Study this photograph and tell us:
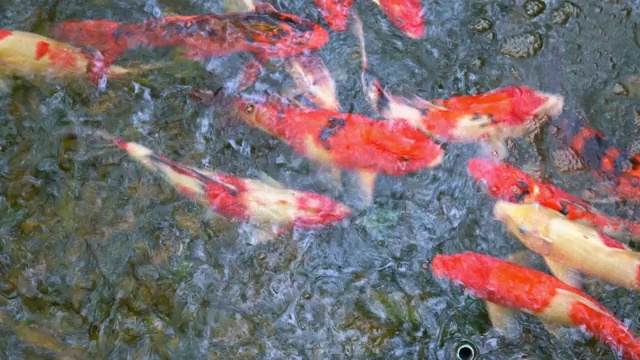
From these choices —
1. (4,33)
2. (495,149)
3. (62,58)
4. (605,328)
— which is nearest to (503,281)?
(605,328)

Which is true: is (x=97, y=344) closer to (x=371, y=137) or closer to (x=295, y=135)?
(x=295, y=135)

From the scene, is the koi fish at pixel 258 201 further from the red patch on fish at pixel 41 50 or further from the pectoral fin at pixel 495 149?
the red patch on fish at pixel 41 50

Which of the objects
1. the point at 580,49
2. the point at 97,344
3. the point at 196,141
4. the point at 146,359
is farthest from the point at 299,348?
the point at 580,49

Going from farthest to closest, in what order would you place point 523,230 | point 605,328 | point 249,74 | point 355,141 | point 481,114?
point 249,74 → point 481,114 → point 355,141 → point 523,230 → point 605,328

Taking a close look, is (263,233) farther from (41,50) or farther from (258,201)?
(41,50)

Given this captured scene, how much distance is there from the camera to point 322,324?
321 cm

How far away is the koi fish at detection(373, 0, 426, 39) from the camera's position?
393 centimetres

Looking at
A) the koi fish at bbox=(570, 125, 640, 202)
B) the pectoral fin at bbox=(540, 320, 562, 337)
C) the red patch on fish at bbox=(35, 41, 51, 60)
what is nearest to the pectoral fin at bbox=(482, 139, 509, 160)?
the koi fish at bbox=(570, 125, 640, 202)

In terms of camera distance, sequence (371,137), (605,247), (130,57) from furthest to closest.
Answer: (130,57)
(371,137)
(605,247)

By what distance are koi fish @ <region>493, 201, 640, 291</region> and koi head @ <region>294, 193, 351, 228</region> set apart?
2.81 ft

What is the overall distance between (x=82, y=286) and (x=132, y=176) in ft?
2.00

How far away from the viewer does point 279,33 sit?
3756 millimetres

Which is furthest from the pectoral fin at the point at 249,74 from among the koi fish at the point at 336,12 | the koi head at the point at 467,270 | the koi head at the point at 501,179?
the koi head at the point at 467,270

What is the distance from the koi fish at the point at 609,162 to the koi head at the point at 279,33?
1492 millimetres
